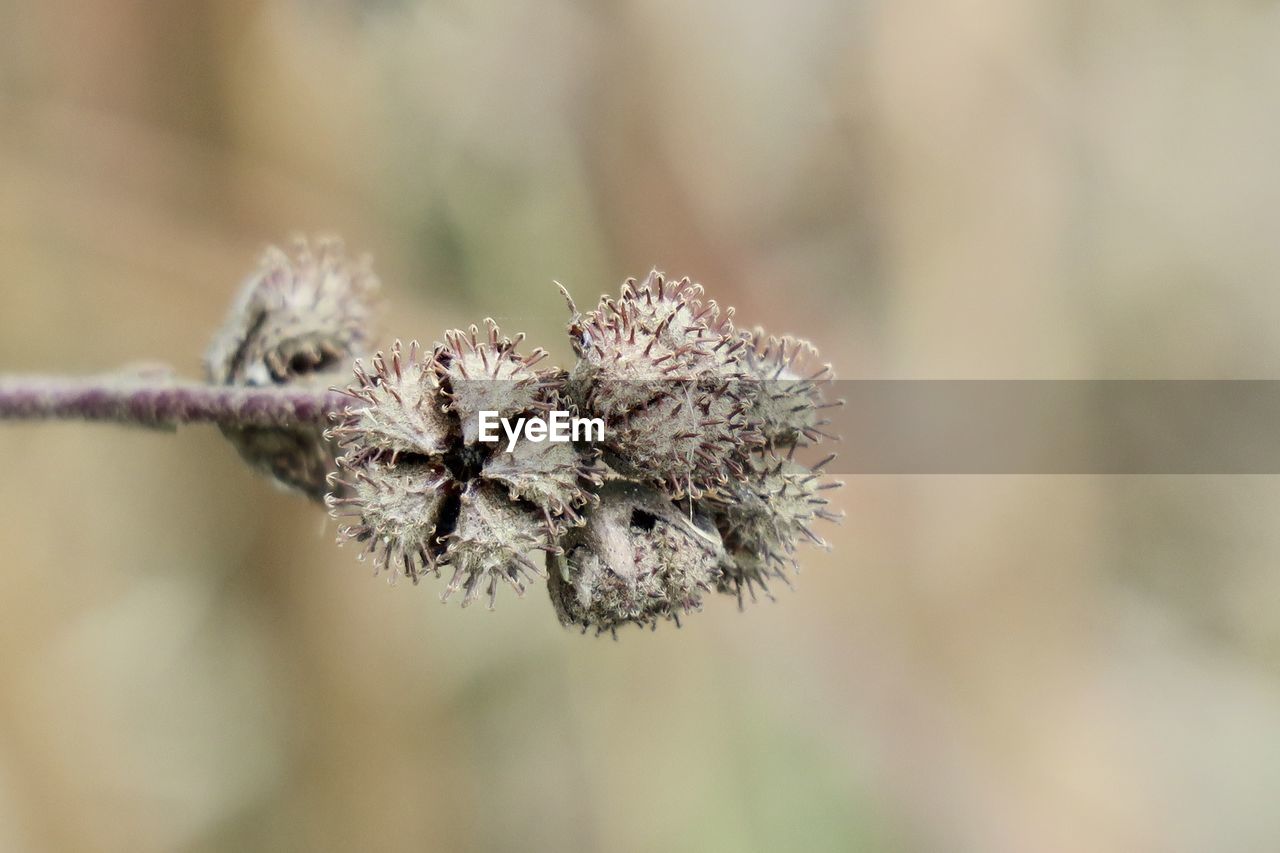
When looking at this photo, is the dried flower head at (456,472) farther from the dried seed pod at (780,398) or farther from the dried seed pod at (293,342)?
the dried seed pod at (293,342)

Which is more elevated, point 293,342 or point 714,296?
point 714,296

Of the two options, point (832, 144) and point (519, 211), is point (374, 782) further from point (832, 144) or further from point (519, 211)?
point (832, 144)

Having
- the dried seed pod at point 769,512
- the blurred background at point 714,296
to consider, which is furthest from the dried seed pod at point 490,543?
the blurred background at point 714,296

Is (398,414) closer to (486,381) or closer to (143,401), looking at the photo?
(486,381)

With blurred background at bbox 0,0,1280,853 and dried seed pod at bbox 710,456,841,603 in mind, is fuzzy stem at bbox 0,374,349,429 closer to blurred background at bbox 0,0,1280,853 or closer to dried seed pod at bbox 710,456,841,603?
dried seed pod at bbox 710,456,841,603

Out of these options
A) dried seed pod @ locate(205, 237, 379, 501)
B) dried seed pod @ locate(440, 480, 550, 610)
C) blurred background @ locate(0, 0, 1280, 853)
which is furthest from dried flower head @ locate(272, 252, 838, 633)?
blurred background @ locate(0, 0, 1280, 853)

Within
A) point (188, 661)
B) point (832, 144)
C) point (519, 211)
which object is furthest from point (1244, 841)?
point (188, 661)

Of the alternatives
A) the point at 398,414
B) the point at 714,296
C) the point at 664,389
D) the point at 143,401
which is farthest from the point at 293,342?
the point at 714,296
